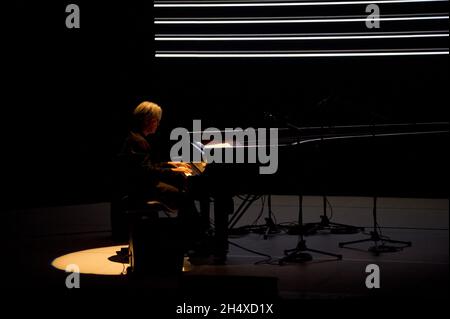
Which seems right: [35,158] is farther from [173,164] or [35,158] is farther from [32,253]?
[173,164]

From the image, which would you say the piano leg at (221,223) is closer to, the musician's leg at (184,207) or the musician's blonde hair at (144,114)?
the musician's leg at (184,207)

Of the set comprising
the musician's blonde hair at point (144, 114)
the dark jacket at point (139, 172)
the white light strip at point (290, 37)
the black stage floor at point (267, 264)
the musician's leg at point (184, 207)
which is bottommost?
the black stage floor at point (267, 264)

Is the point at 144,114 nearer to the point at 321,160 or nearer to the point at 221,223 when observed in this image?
the point at 221,223

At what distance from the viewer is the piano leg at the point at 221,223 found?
5.20m

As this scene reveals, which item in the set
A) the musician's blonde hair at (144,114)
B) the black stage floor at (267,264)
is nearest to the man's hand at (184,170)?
the musician's blonde hair at (144,114)

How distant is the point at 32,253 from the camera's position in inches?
228

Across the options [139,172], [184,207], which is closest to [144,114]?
[139,172]

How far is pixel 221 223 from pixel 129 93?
2712mm

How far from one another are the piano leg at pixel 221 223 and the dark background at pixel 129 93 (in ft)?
7.21

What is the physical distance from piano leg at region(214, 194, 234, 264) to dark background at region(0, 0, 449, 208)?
220 centimetres

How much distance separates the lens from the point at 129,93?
7.54 m

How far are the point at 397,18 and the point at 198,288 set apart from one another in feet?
18.0
